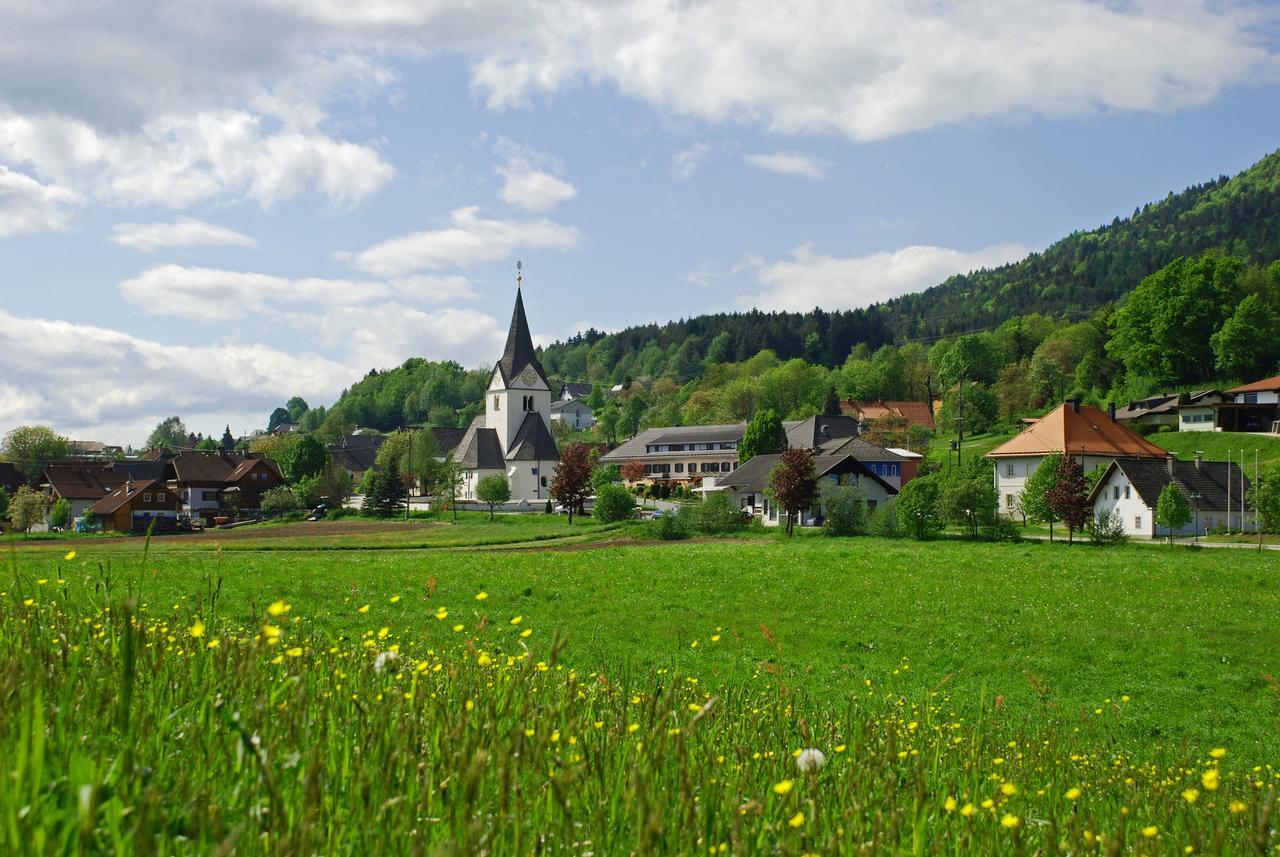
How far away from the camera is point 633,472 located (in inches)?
3989

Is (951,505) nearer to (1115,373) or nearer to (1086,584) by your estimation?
(1086,584)

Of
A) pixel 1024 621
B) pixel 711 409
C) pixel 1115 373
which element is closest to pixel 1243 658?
pixel 1024 621

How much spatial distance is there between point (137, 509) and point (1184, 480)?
236ft

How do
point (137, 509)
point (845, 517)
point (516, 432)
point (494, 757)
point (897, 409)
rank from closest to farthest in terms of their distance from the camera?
point (494, 757), point (845, 517), point (137, 509), point (516, 432), point (897, 409)

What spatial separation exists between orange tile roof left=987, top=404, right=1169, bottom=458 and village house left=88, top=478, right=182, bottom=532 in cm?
6016

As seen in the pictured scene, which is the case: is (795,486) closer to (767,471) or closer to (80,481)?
(767,471)

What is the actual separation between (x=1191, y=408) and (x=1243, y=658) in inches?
2927

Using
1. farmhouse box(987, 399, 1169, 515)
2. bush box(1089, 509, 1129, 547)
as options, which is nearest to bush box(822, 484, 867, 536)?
bush box(1089, 509, 1129, 547)

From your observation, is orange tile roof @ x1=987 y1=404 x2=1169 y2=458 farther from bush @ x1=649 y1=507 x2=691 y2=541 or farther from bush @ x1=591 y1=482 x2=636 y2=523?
bush @ x1=649 y1=507 x2=691 y2=541

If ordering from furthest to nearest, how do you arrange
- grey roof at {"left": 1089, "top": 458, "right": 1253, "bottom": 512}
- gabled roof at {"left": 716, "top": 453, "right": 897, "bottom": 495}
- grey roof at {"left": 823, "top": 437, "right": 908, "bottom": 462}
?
grey roof at {"left": 823, "top": 437, "right": 908, "bottom": 462} → gabled roof at {"left": 716, "top": 453, "right": 897, "bottom": 495} → grey roof at {"left": 1089, "top": 458, "right": 1253, "bottom": 512}

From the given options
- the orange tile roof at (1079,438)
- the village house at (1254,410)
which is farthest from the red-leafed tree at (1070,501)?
the village house at (1254,410)

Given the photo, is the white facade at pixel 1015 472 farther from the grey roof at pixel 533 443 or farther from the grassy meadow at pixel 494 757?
the grassy meadow at pixel 494 757

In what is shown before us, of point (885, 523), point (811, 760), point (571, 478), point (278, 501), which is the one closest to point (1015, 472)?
point (885, 523)

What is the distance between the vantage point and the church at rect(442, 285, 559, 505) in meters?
93.9
